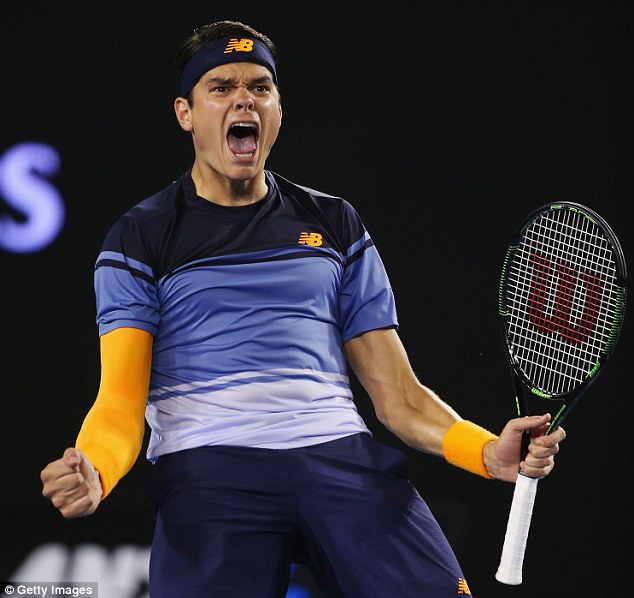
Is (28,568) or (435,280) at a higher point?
(435,280)

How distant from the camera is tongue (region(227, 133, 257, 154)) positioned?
2266mm

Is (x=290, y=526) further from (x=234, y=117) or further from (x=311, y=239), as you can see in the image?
(x=234, y=117)

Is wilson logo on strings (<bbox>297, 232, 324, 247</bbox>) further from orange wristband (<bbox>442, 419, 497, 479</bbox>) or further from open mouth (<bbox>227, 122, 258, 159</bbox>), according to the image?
orange wristband (<bbox>442, 419, 497, 479</bbox>)

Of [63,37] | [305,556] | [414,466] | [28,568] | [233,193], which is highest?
[63,37]

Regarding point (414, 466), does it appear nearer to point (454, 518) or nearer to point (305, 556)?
point (454, 518)

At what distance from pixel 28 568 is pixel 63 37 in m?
1.65

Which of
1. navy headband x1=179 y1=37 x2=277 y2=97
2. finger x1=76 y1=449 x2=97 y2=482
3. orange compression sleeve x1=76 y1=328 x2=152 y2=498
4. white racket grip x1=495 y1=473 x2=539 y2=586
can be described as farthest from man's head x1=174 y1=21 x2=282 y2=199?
white racket grip x1=495 y1=473 x2=539 y2=586

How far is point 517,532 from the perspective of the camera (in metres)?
1.91

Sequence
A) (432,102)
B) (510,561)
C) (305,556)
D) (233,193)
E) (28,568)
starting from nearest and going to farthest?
(510,561) → (305,556) → (233,193) → (28,568) → (432,102)

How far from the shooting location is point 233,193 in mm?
2279

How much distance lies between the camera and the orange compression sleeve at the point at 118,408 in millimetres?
1938

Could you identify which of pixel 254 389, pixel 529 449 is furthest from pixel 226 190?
pixel 529 449

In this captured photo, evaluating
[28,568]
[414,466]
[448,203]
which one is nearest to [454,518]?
[414,466]

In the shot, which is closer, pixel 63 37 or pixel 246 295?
pixel 246 295
